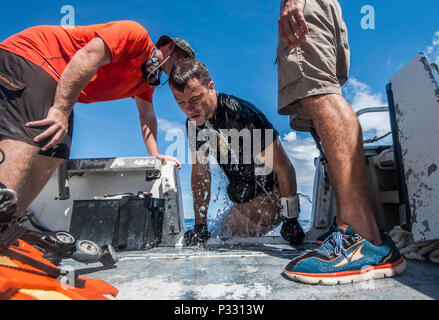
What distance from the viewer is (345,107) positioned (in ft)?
4.15

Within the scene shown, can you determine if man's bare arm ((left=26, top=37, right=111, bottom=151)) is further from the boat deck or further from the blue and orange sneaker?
the blue and orange sneaker

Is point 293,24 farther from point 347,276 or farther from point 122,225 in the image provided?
point 122,225

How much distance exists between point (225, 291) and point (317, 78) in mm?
1159

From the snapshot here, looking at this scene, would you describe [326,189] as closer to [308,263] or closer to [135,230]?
[308,263]

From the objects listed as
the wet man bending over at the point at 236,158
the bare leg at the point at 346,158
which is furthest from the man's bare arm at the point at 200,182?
the bare leg at the point at 346,158

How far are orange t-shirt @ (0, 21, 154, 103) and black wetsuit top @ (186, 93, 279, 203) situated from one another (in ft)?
2.96

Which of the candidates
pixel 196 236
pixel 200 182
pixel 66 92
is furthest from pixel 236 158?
pixel 66 92

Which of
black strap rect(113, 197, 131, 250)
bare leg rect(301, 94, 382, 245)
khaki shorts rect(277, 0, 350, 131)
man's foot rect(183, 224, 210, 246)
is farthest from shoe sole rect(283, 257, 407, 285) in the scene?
black strap rect(113, 197, 131, 250)

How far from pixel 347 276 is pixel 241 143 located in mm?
1803

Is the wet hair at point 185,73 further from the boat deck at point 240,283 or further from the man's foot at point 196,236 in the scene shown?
the boat deck at point 240,283

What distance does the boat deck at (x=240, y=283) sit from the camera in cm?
87

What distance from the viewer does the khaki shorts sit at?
1.32 meters

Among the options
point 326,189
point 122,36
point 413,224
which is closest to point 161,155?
point 122,36

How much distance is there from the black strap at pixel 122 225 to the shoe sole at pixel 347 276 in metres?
1.70
